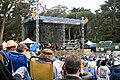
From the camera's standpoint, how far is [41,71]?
4.90 meters

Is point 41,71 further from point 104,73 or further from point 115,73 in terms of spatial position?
point 104,73

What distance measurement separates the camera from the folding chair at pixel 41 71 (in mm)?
4852

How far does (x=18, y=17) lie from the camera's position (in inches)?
1914

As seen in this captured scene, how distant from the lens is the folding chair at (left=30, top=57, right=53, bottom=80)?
4852 mm

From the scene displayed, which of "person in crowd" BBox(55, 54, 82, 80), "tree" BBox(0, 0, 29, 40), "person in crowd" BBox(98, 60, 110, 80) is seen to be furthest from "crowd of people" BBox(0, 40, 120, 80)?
"tree" BBox(0, 0, 29, 40)

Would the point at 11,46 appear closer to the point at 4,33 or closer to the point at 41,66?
the point at 41,66

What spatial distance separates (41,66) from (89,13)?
69496 mm

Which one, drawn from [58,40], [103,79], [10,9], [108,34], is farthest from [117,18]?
[103,79]

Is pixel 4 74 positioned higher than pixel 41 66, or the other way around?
pixel 4 74

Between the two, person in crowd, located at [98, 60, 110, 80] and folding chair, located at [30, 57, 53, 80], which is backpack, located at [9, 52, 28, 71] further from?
person in crowd, located at [98, 60, 110, 80]

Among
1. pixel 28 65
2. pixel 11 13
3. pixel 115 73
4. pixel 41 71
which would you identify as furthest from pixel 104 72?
pixel 11 13

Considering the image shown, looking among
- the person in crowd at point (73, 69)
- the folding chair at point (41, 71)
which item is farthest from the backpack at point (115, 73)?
the person in crowd at point (73, 69)

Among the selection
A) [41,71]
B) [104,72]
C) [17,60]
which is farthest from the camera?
[104,72]

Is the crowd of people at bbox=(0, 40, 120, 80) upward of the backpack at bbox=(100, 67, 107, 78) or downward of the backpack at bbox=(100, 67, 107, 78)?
upward
